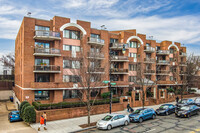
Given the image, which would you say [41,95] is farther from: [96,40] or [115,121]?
[115,121]

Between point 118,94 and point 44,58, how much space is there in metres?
17.2

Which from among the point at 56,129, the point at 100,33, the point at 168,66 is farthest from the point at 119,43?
the point at 56,129

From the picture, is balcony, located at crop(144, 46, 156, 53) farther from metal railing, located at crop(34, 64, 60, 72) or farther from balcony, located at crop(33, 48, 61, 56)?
metal railing, located at crop(34, 64, 60, 72)

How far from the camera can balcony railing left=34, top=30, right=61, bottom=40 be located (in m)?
26.1

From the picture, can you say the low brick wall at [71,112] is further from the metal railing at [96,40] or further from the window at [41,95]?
the metal railing at [96,40]

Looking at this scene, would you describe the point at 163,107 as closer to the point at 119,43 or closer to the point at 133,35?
the point at 119,43

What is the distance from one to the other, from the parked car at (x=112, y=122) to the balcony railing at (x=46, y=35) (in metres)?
16.0

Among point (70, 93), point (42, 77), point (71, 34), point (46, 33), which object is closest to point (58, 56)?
point (46, 33)

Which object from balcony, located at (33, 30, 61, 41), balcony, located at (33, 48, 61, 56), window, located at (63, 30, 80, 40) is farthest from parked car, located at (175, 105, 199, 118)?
balcony, located at (33, 30, 61, 41)

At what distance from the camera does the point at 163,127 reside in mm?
17359

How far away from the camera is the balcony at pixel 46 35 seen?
26.1 metres

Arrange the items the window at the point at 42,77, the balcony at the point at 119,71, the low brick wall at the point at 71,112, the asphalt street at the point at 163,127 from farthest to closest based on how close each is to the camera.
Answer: the balcony at the point at 119,71
the window at the point at 42,77
the low brick wall at the point at 71,112
the asphalt street at the point at 163,127

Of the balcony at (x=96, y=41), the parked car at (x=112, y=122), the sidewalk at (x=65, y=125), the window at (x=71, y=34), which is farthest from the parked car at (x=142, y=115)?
the window at (x=71, y=34)

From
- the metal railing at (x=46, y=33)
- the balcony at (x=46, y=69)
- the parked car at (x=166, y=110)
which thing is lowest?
the parked car at (x=166, y=110)
